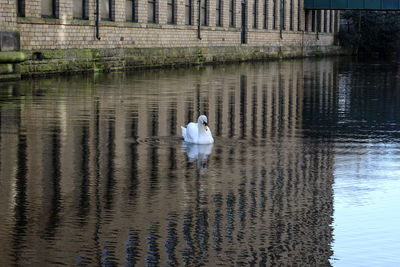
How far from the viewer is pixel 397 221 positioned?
23.4ft

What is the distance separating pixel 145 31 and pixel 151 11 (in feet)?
6.23

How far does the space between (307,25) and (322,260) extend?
210 ft

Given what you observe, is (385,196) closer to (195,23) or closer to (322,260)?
(322,260)

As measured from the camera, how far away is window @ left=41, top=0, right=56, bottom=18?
30831 mm

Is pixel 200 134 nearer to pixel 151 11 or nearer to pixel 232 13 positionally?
pixel 151 11

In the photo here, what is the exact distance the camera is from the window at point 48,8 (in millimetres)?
30831

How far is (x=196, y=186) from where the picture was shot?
862 cm

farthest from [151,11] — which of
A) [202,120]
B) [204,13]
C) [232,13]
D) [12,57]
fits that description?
[202,120]

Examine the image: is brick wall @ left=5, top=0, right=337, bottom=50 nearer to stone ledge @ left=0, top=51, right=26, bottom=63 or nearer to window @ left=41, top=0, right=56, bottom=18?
window @ left=41, top=0, right=56, bottom=18

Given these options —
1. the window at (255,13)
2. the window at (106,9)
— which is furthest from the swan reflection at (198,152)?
the window at (255,13)

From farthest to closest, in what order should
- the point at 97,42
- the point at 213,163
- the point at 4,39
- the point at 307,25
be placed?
the point at 307,25 < the point at 97,42 < the point at 4,39 < the point at 213,163

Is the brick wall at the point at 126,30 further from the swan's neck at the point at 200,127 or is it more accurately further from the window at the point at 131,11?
the swan's neck at the point at 200,127

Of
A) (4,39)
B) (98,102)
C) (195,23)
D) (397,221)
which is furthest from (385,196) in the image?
(195,23)

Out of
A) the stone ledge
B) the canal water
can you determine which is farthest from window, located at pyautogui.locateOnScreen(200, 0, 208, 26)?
the canal water
